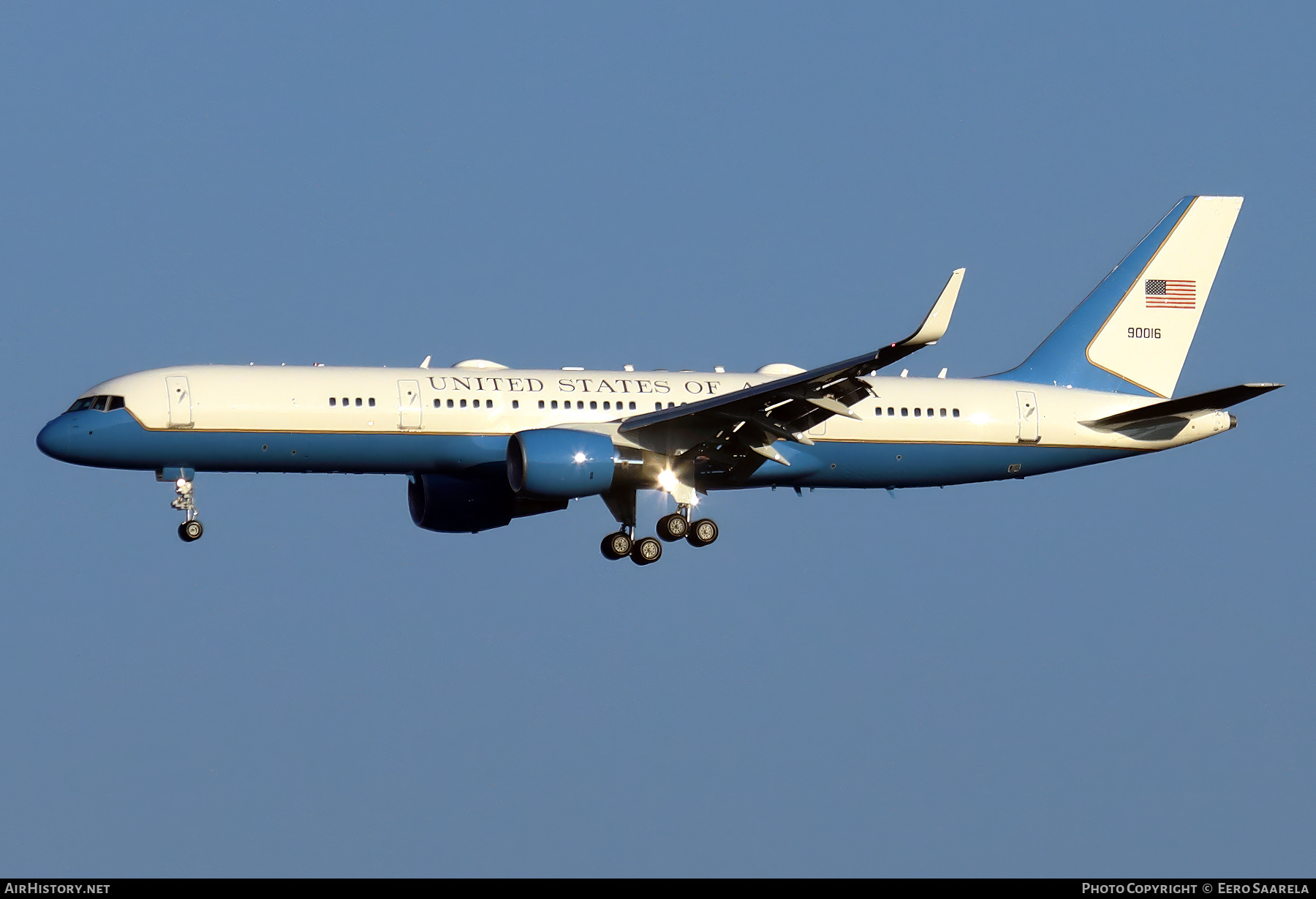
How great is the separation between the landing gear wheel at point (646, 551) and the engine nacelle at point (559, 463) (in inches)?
143

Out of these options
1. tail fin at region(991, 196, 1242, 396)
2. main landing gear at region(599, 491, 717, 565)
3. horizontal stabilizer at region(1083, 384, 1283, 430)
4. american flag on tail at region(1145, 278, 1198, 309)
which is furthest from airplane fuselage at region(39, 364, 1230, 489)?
american flag on tail at region(1145, 278, 1198, 309)

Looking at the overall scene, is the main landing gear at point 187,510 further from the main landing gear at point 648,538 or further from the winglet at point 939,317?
the winglet at point 939,317

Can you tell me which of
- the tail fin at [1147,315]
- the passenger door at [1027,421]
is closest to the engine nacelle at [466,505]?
the passenger door at [1027,421]

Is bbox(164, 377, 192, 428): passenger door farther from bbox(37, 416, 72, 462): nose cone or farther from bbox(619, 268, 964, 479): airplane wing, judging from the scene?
bbox(619, 268, 964, 479): airplane wing

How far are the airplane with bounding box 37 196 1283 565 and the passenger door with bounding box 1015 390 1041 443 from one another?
5cm

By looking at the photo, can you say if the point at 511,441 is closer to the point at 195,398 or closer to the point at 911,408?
the point at 195,398

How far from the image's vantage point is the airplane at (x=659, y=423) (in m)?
52.1

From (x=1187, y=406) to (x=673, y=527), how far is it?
15.2 meters

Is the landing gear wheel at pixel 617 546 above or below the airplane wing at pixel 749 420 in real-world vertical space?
below

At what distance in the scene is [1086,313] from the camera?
63.1 metres

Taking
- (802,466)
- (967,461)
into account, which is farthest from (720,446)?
(967,461)

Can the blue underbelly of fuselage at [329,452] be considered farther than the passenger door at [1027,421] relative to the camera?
No
